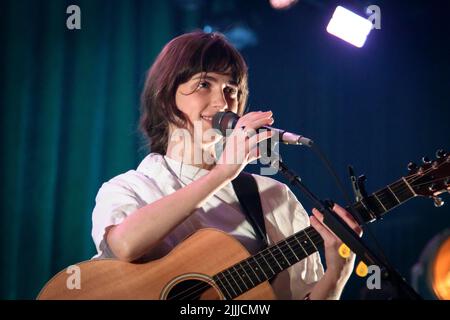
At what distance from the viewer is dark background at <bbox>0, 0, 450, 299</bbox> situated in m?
3.01

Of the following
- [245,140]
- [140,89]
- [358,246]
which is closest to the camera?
[358,246]

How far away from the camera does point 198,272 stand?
77.9 inches

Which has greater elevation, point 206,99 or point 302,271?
point 206,99

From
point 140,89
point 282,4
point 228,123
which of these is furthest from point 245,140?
point 282,4

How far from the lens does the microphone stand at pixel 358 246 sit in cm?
153

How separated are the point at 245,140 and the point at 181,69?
788 millimetres

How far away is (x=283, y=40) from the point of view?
3.76 meters

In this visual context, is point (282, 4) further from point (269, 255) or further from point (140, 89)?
point (269, 255)

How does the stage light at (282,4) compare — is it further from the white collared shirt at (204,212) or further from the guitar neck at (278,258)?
the guitar neck at (278,258)

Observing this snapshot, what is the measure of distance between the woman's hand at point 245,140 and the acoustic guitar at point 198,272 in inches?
12.6

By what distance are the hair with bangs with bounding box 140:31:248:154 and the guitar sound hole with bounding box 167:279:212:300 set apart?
78 centimetres

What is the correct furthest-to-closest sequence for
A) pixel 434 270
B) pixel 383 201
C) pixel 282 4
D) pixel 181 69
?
pixel 282 4
pixel 434 270
pixel 181 69
pixel 383 201
